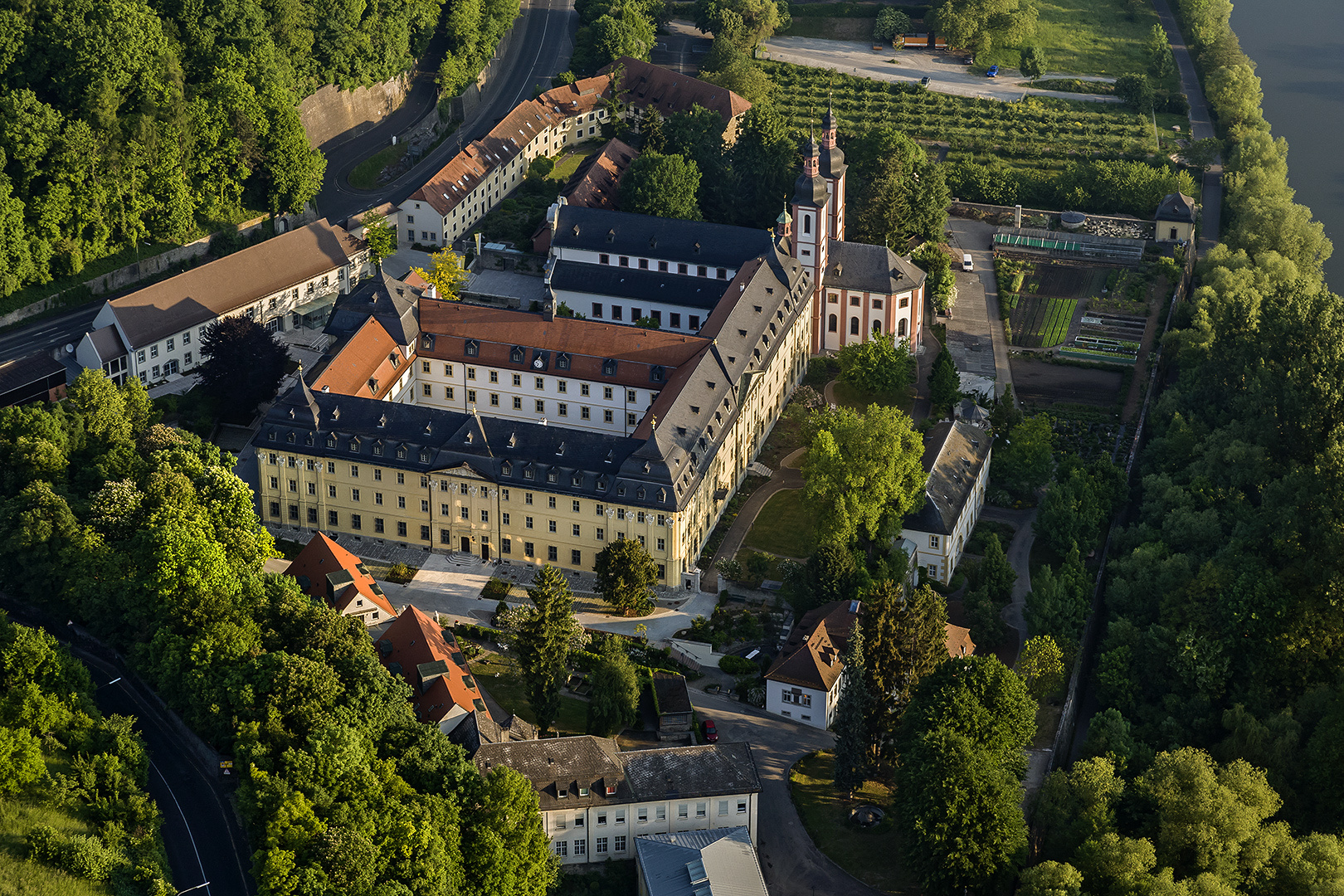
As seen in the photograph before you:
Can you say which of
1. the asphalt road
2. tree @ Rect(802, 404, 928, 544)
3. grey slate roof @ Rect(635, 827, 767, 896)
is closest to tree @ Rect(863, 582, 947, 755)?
grey slate roof @ Rect(635, 827, 767, 896)

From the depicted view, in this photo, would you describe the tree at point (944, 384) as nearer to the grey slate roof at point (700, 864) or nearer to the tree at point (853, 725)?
the tree at point (853, 725)

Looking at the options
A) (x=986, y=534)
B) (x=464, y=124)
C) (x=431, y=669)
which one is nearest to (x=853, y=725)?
(x=431, y=669)

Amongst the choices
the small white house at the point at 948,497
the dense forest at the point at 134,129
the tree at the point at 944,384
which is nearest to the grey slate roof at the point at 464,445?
the small white house at the point at 948,497

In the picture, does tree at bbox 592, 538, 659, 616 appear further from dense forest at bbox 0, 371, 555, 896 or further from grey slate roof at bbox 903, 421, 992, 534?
grey slate roof at bbox 903, 421, 992, 534

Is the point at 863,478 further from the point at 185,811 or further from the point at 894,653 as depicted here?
the point at 185,811

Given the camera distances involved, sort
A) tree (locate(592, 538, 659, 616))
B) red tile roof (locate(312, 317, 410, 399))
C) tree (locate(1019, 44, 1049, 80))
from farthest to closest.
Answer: tree (locate(1019, 44, 1049, 80)) < red tile roof (locate(312, 317, 410, 399)) < tree (locate(592, 538, 659, 616))

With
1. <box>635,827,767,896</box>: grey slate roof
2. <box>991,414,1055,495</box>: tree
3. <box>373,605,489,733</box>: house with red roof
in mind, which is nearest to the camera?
<box>635,827,767,896</box>: grey slate roof

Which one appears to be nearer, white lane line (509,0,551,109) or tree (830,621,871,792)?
tree (830,621,871,792)
